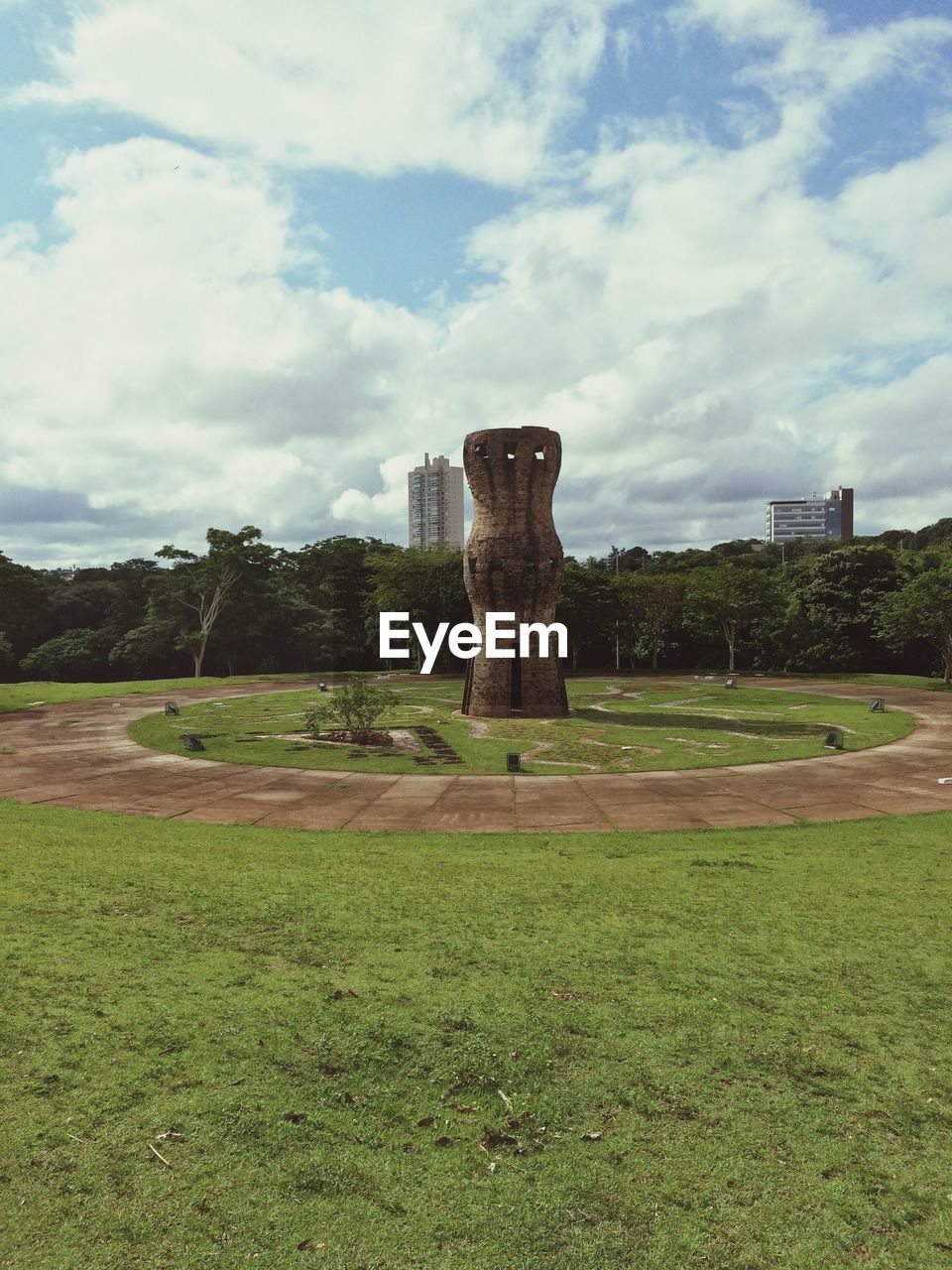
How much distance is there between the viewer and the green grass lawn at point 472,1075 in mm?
3891

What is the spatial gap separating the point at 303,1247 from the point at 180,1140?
1112mm

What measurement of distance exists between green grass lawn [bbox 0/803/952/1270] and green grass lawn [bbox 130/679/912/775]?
11.6 m

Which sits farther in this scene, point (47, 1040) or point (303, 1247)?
point (47, 1040)

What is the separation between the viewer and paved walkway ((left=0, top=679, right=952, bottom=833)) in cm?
1459

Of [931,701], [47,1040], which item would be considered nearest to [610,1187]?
[47,1040]

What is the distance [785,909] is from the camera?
8.56m

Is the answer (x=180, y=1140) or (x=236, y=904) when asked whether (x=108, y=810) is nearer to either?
(x=236, y=904)

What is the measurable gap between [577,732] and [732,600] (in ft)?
90.6

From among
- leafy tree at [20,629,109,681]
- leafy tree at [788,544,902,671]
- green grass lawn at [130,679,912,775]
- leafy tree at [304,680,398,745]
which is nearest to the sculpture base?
green grass lawn at [130,679,912,775]

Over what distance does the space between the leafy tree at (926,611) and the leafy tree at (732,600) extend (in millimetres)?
8986

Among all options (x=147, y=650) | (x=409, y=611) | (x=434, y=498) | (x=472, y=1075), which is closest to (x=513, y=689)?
(x=409, y=611)

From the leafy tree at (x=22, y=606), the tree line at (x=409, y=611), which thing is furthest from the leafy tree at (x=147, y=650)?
the leafy tree at (x=22, y=606)

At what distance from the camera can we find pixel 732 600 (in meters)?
49.8

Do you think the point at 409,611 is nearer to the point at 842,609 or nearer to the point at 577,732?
the point at 577,732
